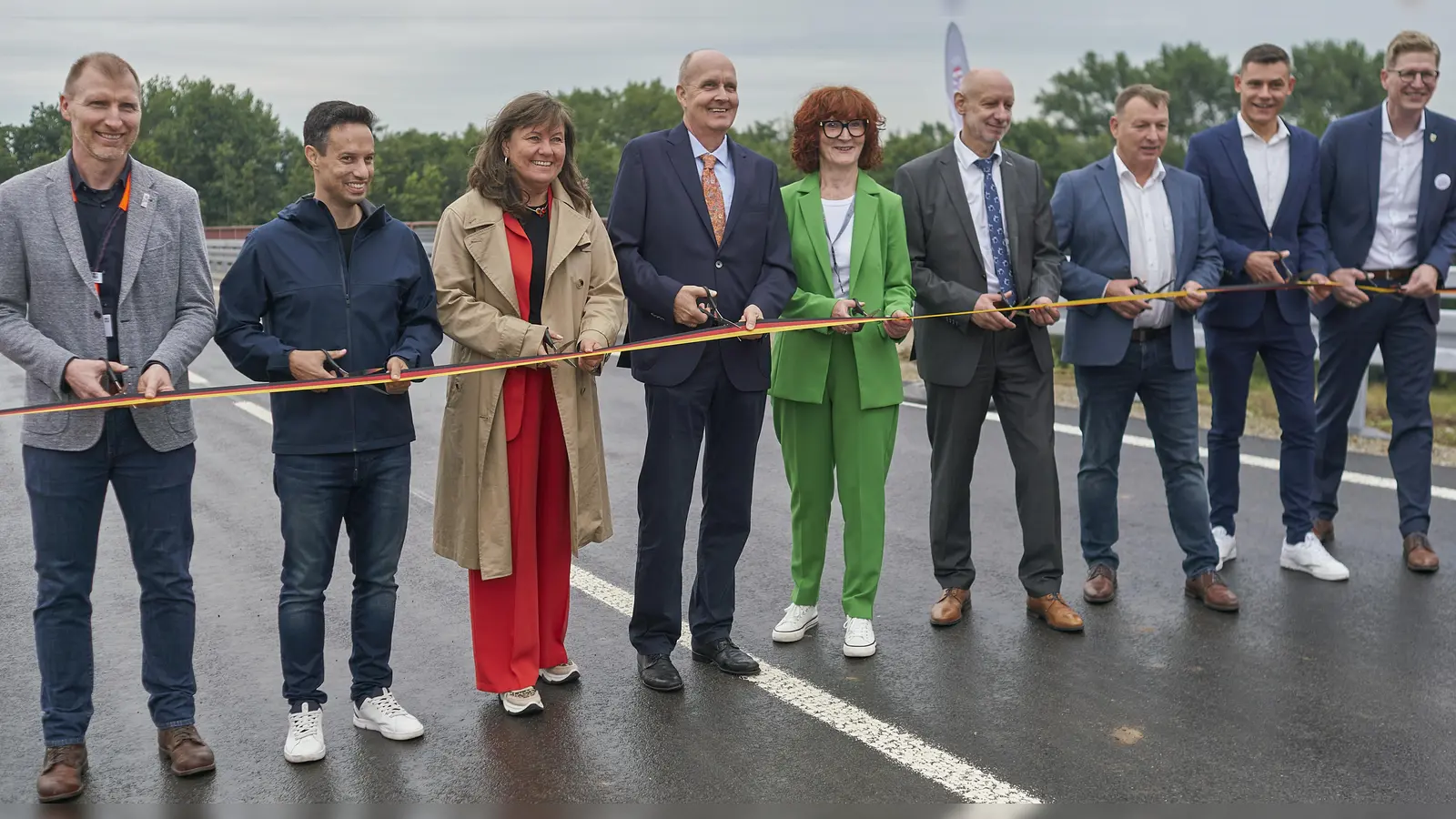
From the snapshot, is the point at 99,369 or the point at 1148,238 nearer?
the point at 99,369

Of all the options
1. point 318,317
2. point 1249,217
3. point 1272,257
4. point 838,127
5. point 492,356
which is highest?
point 838,127

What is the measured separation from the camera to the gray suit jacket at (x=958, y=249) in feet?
20.5

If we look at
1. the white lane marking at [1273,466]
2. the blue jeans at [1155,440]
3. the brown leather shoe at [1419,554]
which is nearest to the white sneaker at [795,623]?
the blue jeans at [1155,440]

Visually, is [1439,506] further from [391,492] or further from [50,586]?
[50,586]

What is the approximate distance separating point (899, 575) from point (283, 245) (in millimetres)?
3481

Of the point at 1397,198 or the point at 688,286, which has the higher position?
the point at 1397,198

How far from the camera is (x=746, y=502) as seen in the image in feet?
19.3

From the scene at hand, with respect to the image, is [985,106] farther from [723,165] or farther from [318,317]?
[318,317]

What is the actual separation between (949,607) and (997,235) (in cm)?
163

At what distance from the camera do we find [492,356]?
5.18 meters

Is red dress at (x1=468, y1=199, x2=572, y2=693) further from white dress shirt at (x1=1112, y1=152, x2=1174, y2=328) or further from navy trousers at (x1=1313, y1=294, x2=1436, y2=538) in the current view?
navy trousers at (x1=1313, y1=294, x2=1436, y2=538)

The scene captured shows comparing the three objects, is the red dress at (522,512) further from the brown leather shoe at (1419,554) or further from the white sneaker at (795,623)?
the brown leather shoe at (1419,554)

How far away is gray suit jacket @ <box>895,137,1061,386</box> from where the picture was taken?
625cm

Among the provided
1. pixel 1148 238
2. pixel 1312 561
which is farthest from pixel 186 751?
pixel 1312 561
